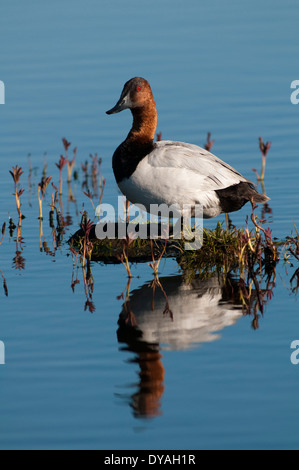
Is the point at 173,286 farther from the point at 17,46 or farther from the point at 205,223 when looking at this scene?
the point at 17,46

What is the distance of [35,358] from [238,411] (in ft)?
5.80

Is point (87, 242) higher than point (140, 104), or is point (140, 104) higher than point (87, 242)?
point (140, 104)

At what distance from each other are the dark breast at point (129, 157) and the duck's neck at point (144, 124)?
110 mm

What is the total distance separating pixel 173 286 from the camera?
8609 mm

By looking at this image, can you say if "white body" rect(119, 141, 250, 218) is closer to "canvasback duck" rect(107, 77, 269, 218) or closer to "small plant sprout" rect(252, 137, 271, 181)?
"canvasback duck" rect(107, 77, 269, 218)

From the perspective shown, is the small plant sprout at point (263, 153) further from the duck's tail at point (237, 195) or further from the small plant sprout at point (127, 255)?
the small plant sprout at point (127, 255)

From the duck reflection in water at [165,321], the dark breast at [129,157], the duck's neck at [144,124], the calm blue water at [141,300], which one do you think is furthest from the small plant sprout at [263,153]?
the duck reflection in water at [165,321]

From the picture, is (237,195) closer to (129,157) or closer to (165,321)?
(129,157)

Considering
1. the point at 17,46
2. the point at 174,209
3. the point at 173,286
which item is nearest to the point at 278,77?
the point at 17,46

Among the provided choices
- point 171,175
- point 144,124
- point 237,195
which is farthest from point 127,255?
point 144,124

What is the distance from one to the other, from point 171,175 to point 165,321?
2.28 meters

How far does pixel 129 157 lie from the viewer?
9.78 metres

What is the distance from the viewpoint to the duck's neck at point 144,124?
10.0 m

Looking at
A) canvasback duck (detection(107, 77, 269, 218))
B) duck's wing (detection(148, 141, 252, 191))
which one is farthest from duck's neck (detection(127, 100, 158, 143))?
duck's wing (detection(148, 141, 252, 191))
